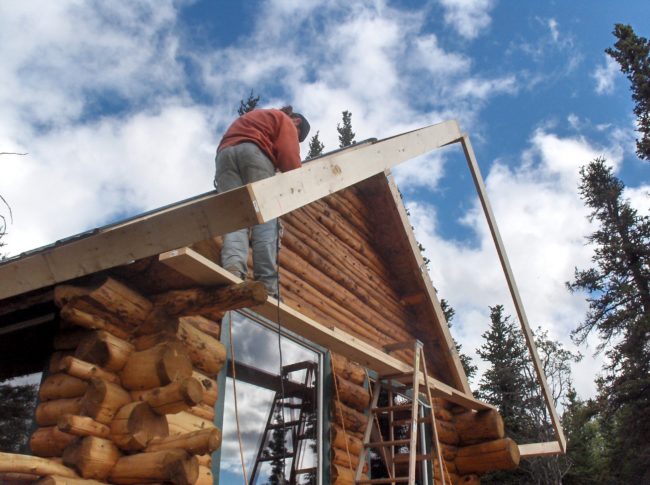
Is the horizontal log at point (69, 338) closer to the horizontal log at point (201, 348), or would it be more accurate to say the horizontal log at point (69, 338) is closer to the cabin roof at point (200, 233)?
the cabin roof at point (200, 233)

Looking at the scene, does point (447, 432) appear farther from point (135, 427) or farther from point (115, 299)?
point (115, 299)

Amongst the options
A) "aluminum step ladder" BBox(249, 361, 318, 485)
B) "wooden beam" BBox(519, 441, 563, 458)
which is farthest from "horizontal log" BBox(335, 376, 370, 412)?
"wooden beam" BBox(519, 441, 563, 458)

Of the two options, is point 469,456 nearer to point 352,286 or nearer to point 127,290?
point 352,286

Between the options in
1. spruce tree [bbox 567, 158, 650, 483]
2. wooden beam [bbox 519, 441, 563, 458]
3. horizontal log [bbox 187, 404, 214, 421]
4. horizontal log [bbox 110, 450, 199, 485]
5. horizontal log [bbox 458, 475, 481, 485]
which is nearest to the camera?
horizontal log [bbox 110, 450, 199, 485]

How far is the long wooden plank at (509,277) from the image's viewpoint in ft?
22.9

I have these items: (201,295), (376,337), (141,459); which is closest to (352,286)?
(376,337)

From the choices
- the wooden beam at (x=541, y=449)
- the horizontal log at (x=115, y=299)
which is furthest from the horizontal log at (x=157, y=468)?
the wooden beam at (x=541, y=449)

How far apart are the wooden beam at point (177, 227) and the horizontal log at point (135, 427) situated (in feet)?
2.56

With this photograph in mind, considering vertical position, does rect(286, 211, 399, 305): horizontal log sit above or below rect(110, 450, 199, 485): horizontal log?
above

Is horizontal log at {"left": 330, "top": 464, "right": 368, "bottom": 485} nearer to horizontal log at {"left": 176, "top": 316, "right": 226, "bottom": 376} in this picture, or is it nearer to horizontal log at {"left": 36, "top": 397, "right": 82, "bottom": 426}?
horizontal log at {"left": 176, "top": 316, "right": 226, "bottom": 376}

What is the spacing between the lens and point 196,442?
2.92 m

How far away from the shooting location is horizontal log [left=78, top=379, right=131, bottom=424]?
10.1ft

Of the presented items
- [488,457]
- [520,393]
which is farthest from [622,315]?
[488,457]

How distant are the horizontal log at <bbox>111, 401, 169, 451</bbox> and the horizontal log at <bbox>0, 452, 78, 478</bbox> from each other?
0.89 ft
